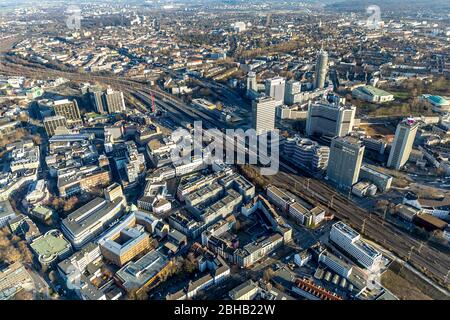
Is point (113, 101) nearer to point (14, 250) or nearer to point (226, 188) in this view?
point (226, 188)

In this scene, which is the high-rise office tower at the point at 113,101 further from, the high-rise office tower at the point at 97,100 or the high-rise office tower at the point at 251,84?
the high-rise office tower at the point at 251,84

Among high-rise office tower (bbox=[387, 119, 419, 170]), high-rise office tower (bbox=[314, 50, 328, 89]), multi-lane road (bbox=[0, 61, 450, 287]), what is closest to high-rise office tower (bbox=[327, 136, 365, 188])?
multi-lane road (bbox=[0, 61, 450, 287])

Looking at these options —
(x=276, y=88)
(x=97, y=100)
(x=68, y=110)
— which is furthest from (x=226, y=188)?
(x=68, y=110)

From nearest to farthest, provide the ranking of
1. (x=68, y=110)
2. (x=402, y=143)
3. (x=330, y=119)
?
(x=402, y=143) < (x=330, y=119) < (x=68, y=110)

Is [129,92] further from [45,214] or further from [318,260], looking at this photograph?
[318,260]

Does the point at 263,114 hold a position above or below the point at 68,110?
above

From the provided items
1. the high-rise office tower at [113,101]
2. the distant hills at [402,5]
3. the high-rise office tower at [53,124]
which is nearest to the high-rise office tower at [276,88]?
the high-rise office tower at [113,101]

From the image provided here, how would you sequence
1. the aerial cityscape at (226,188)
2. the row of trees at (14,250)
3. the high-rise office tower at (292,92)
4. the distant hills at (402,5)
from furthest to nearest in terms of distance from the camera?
the distant hills at (402,5), the high-rise office tower at (292,92), the row of trees at (14,250), the aerial cityscape at (226,188)
